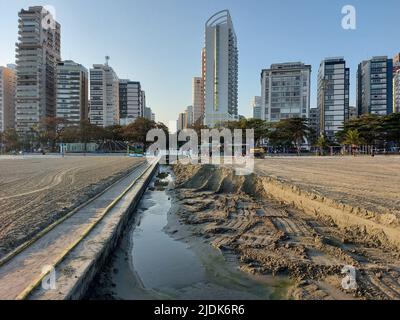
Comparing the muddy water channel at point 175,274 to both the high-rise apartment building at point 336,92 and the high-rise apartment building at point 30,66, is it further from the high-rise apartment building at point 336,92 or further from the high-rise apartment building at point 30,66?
the high-rise apartment building at point 30,66

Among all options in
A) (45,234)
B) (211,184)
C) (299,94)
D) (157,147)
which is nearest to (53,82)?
(157,147)

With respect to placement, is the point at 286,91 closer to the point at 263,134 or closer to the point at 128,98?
the point at 263,134

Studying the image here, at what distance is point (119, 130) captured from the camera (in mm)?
81188

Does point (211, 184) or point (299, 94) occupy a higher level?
point (299, 94)

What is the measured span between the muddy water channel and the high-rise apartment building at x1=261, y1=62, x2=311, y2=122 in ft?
363

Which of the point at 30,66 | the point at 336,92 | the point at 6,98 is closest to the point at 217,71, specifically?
the point at 336,92

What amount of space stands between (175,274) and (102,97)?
145733 mm

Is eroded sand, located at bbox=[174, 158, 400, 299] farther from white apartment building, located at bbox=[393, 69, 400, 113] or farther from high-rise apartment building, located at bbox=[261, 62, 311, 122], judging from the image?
white apartment building, located at bbox=[393, 69, 400, 113]

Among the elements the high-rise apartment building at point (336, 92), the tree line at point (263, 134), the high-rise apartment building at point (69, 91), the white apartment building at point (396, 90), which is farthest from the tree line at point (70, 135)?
the white apartment building at point (396, 90)

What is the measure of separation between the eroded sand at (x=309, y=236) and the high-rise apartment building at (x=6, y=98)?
14557cm

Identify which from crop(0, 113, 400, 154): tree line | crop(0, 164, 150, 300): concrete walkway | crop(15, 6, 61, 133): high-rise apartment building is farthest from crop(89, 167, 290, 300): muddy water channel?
crop(15, 6, 61, 133): high-rise apartment building

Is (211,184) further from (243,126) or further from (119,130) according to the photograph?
(119,130)

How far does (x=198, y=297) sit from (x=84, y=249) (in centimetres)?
230

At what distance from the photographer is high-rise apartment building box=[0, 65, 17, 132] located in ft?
442
